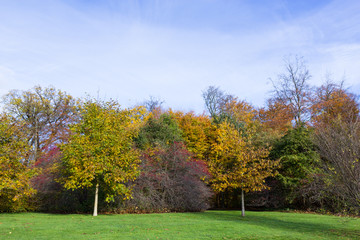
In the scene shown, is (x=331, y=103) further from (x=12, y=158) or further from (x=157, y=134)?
(x=12, y=158)

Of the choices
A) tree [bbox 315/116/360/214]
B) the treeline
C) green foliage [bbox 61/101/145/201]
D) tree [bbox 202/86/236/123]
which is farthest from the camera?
tree [bbox 202/86/236/123]

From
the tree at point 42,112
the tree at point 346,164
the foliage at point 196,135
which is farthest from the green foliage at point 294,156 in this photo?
the tree at point 42,112

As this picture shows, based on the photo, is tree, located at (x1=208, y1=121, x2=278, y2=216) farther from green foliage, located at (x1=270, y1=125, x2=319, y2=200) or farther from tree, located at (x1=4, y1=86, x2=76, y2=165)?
tree, located at (x1=4, y1=86, x2=76, y2=165)

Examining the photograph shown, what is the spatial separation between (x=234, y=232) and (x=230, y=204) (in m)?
18.0

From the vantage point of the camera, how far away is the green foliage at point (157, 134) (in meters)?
22.3

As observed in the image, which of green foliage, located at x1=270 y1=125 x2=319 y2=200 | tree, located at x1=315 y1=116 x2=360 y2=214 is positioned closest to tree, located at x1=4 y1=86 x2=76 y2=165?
green foliage, located at x1=270 y1=125 x2=319 y2=200

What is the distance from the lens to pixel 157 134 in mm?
23203

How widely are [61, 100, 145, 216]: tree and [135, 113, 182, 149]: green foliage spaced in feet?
15.2

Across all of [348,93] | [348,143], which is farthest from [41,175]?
[348,93]

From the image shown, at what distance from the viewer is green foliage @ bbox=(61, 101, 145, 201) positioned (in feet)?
50.2

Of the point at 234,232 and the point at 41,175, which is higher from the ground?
the point at 41,175

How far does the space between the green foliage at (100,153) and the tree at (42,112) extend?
13.7 metres

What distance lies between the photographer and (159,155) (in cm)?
2069

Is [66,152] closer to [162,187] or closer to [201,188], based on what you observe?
[162,187]
